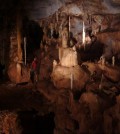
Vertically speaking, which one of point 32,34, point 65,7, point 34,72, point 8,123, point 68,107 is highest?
point 65,7

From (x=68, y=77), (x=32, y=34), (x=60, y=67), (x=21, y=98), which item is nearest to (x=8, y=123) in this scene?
(x=21, y=98)

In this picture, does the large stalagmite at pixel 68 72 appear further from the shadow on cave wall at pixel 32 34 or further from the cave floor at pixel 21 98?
the shadow on cave wall at pixel 32 34

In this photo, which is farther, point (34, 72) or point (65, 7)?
point (65, 7)

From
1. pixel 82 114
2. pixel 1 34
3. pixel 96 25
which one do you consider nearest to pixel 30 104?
pixel 82 114

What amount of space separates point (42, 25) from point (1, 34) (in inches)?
149

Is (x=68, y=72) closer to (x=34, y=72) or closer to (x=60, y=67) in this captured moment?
(x=60, y=67)

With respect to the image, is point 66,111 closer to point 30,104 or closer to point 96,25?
point 30,104

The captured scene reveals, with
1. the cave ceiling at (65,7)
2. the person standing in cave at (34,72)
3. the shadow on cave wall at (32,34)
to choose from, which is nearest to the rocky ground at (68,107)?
the person standing in cave at (34,72)

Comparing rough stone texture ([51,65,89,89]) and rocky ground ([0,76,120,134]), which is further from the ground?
rough stone texture ([51,65,89,89])

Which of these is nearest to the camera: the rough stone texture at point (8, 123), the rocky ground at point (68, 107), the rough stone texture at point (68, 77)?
the rough stone texture at point (8, 123)

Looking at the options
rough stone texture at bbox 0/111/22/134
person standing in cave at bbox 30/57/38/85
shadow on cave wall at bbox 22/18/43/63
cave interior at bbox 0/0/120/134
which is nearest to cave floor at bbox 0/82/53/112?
cave interior at bbox 0/0/120/134

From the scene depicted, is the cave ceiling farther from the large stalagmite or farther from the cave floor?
the large stalagmite

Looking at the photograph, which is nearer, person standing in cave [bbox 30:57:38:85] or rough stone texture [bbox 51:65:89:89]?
rough stone texture [bbox 51:65:89:89]

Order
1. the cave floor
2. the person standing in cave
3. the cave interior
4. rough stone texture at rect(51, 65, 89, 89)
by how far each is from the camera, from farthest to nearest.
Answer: the person standing in cave
rough stone texture at rect(51, 65, 89, 89)
the cave floor
the cave interior
